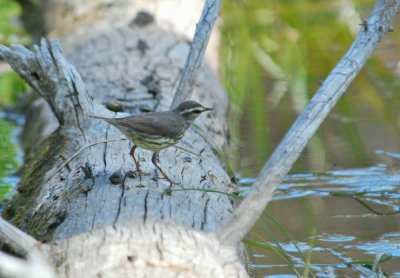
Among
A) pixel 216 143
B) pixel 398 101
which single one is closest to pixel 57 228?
pixel 216 143

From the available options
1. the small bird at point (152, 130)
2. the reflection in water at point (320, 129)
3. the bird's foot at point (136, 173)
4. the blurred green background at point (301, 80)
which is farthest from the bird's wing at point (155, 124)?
the blurred green background at point (301, 80)

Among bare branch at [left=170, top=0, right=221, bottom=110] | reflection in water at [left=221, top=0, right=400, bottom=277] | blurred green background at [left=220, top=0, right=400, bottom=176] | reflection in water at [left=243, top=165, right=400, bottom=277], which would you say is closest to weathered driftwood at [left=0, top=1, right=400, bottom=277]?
bare branch at [left=170, top=0, right=221, bottom=110]

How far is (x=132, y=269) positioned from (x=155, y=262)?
13cm

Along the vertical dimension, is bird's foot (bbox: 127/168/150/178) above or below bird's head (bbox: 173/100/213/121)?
below

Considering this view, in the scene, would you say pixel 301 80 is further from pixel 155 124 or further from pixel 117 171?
pixel 117 171

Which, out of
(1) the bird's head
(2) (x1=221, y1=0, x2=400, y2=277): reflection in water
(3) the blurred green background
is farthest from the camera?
(3) the blurred green background

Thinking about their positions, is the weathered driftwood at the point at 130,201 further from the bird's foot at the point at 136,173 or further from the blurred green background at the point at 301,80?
the blurred green background at the point at 301,80

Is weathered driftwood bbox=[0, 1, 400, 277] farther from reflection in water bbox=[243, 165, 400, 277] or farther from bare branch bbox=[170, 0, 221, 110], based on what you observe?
reflection in water bbox=[243, 165, 400, 277]

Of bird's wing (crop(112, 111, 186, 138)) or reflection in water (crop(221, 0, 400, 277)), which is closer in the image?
bird's wing (crop(112, 111, 186, 138))

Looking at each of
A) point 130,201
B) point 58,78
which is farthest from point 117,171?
point 58,78

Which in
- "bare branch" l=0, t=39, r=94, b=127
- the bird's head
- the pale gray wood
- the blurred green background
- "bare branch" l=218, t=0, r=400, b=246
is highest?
the blurred green background

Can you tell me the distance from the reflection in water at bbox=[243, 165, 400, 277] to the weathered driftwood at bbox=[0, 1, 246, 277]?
2.08 feet

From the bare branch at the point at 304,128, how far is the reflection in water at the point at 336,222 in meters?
0.80

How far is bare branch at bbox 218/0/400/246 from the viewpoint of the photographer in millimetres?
4023
